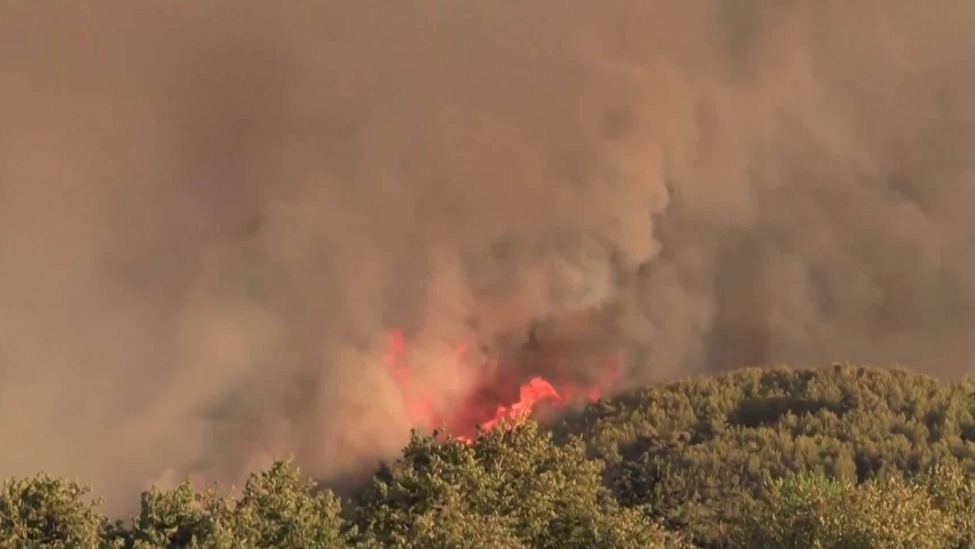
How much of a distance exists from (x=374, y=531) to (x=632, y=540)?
Result: 7.96 m

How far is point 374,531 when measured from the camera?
1602 inches

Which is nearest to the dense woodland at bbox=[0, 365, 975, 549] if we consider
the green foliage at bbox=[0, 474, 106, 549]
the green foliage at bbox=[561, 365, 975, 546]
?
the green foliage at bbox=[0, 474, 106, 549]

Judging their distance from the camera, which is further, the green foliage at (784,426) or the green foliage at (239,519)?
the green foliage at (784,426)

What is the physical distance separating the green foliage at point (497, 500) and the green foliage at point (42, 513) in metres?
8.15

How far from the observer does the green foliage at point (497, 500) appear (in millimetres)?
37875

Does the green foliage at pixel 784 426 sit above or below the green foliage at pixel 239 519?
above

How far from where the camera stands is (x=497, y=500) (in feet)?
135

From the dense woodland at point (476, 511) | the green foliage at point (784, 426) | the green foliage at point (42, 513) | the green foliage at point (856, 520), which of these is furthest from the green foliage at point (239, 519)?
the green foliage at point (784, 426)

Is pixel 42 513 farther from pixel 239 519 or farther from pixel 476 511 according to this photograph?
pixel 476 511

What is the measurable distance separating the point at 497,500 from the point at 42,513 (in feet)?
44.1

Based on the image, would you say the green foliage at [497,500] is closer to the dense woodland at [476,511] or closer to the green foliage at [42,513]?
the dense woodland at [476,511]

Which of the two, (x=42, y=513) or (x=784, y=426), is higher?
(x=784, y=426)

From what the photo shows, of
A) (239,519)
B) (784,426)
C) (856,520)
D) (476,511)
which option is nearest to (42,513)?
(239,519)

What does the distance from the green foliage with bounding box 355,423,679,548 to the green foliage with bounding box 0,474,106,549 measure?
8155 mm
